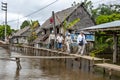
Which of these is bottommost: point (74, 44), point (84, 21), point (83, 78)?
point (83, 78)

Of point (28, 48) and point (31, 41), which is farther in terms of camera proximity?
point (31, 41)

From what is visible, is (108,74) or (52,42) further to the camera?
(52,42)

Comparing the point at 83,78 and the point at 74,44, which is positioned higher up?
the point at 74,44

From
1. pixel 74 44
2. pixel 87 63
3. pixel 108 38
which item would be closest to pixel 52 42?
pixel 74 44

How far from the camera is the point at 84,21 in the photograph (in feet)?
128

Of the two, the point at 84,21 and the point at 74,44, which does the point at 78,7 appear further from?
the point at 74,44

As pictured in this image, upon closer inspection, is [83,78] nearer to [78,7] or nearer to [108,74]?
[108,74]

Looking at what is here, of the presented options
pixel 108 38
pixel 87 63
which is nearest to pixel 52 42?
pixel 108 38

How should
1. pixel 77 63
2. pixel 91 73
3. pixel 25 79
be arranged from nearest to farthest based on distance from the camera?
pixel 25 79 < pixel 91 73 < pixel 77 63

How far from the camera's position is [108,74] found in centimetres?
1650

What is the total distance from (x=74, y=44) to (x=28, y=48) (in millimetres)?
12900

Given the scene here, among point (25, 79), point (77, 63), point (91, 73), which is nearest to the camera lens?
point (25, 79)

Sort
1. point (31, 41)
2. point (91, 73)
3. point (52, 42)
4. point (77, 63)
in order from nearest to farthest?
point (91, 73), point (77, 63), point (52, 42), point (31, 41)

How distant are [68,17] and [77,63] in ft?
59.7
